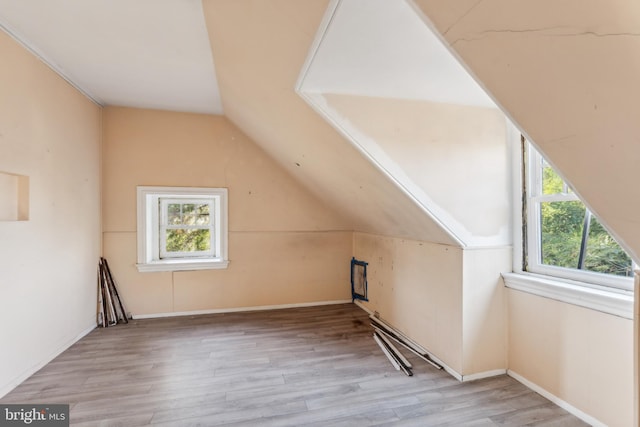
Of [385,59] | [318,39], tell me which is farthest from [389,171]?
[318,39]

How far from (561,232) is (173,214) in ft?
12.9

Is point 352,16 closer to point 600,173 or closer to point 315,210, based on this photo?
point 600,173

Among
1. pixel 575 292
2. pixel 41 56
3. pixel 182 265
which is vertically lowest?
pixel 182 265

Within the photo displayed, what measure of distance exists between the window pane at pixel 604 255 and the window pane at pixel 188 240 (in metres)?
3.72

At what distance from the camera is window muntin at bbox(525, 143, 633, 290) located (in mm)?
1687

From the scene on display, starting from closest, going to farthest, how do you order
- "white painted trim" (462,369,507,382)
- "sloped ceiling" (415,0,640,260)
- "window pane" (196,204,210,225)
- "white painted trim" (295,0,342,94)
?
"sloped ceiling" (415,0,640,260)
"white painted trim" (295,0,342,94)
"white painted trim" (462,369,507,382)
"window pane" (196,204,210,225)

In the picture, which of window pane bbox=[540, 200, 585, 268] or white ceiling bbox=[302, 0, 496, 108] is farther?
window pane bbox=[540, 200, 585, 268]

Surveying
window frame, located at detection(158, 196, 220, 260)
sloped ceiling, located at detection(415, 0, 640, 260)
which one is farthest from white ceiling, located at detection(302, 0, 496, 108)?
window frame, located at detection(158, 196, 220, 260)

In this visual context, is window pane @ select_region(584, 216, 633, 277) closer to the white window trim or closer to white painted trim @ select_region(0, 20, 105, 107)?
the white window trim

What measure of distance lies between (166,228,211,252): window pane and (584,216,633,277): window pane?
12.2ft

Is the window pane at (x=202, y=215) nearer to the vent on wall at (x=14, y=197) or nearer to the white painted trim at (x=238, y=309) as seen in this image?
the white painted trim at (x=238, y=309)

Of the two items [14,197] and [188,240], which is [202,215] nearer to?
[188,240]

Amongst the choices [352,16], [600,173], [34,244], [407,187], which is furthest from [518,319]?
[34,244]

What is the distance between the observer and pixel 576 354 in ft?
5.70
